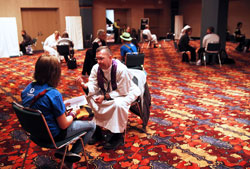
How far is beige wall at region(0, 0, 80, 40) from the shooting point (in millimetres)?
13320

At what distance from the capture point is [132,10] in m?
18.4

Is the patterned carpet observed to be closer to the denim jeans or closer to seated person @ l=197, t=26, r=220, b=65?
the denim jeans

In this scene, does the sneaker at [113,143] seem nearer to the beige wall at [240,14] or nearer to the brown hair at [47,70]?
the brown hair at [47,70]

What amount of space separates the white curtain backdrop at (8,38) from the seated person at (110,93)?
10418 millimetres

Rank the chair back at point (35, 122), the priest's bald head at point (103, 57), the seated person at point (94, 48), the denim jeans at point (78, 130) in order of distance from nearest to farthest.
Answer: the chair back at point (35, 122), the denim jeans at point (78, 130), the priest's bald head at point (103, 57), the seated person at point (94, 48)

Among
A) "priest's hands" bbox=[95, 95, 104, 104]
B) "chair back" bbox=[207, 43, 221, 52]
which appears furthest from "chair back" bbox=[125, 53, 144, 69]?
"chair back" bbox=[207, 43, 221, 52]

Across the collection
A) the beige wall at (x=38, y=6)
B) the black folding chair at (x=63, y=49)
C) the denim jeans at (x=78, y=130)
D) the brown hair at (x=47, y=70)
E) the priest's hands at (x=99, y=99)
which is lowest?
the denim jeans at (x=78, y=130)

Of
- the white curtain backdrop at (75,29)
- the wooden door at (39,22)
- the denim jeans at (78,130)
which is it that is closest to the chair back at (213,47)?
the denim jeans at (78,130)

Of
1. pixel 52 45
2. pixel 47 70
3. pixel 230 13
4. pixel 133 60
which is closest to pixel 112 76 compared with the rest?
pixel 47 70

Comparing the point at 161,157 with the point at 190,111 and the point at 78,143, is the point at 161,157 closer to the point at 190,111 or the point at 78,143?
the point at 78,143

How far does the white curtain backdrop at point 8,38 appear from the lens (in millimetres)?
11727

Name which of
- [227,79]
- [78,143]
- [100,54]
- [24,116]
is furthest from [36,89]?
[227,79]

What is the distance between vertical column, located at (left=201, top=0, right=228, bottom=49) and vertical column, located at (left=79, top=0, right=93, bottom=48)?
27.5 ft

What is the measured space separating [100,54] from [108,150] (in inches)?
46.3
